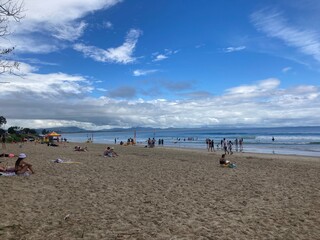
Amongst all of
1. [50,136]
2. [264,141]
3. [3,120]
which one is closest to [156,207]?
[50,136]

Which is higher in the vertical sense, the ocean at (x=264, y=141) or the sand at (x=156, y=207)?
the ocean at (x=264, y=141)

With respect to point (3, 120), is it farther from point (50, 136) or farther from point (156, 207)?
point (156, 207)

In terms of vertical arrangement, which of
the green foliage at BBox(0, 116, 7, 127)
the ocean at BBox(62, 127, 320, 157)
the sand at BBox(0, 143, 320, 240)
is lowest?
the sand at BBox(0, 143, 320, 240)

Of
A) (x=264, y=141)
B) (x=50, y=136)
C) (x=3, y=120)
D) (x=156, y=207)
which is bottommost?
(x=156, y=207)

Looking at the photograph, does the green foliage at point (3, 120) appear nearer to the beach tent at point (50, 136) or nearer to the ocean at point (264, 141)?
the ocean at point (264, 141)

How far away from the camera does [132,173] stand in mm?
15094

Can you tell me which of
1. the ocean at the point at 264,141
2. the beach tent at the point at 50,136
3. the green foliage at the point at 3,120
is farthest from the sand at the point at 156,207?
the green foliage at the point at 3,120

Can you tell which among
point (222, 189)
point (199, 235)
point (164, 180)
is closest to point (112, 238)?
point (199, 235)

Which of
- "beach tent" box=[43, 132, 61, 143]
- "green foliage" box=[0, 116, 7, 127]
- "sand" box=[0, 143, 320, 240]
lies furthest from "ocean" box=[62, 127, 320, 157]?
"sand" box=[0, 143, 320, 240]

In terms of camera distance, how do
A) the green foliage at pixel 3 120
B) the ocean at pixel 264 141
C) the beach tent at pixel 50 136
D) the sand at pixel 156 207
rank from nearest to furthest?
the sand at pixel 156 207, the ocean at pixel 264 141, the beach tent at pixel 50 136, the green foliage at pixel 3 120

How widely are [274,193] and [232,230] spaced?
4615mm

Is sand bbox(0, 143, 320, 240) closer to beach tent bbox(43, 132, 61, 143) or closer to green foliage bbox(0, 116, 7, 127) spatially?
beach tent bbox(43, 132, 61, 143)

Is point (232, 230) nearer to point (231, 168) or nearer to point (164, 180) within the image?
point (164, 180)

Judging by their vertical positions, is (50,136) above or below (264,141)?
above
